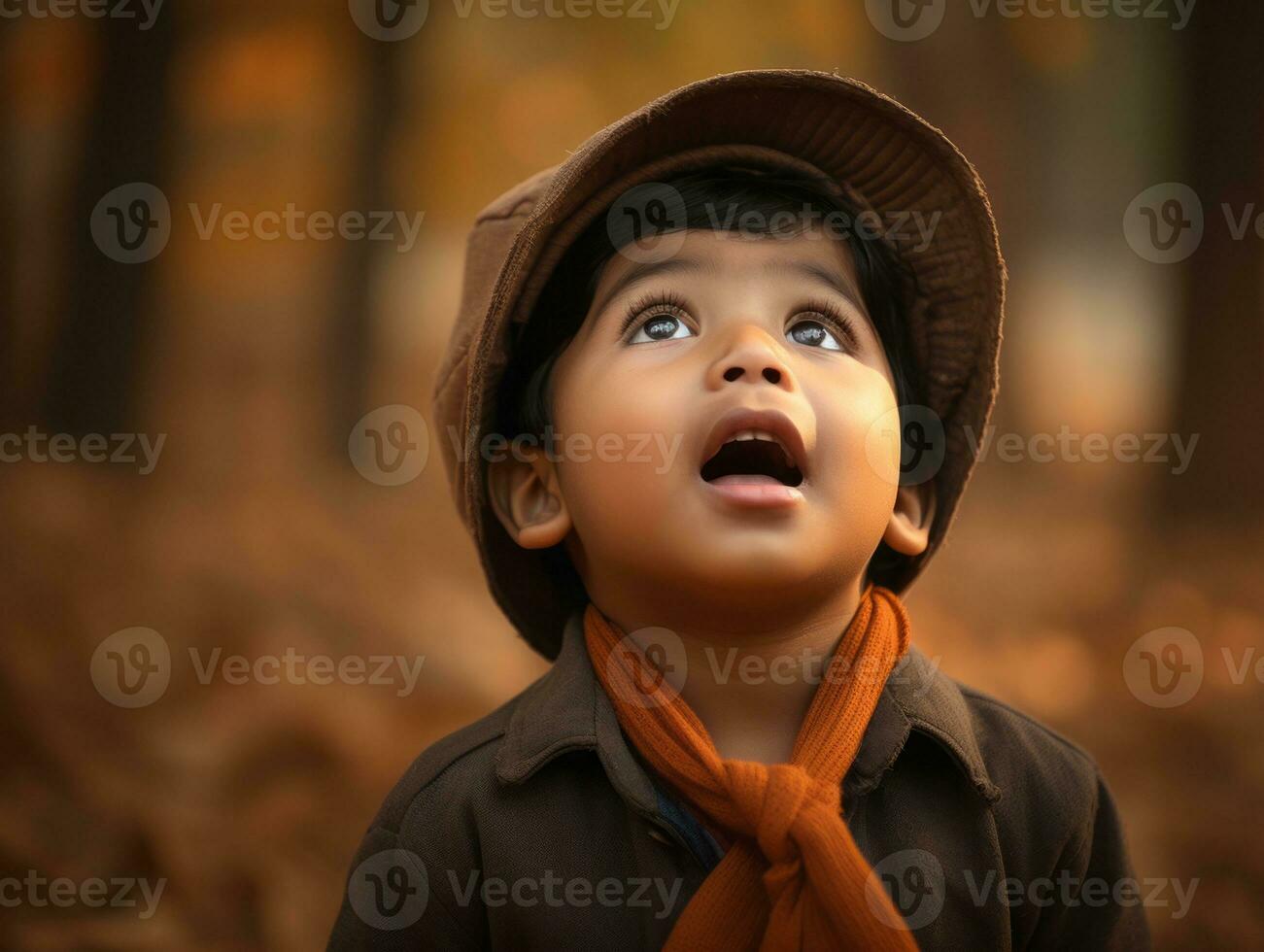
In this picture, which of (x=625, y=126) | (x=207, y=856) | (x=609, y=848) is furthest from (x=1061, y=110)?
(x=207, y=856)

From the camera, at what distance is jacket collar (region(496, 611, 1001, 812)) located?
3.31ft

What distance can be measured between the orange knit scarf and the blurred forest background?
2.80 feet

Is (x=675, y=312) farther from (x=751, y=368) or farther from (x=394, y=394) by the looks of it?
(x=394, y=394)

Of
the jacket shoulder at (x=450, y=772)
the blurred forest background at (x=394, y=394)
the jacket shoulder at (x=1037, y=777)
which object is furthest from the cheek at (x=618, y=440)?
the blurred forest background at (x=394, y=394)

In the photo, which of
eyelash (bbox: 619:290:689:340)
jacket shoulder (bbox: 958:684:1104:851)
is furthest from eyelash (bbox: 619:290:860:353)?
jacket shoulder (bbox: 958:684:1104:851)

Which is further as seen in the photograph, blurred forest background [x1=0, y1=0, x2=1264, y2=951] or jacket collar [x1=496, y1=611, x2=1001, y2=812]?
blurred forest background [x1=0, y1=0, x2=1264, y2=951]

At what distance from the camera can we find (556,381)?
3.67ft

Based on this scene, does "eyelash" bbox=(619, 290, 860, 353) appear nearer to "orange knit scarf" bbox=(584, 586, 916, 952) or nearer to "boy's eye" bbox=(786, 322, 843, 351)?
"boy's eye" bbox=(786, 322, 843, 351)

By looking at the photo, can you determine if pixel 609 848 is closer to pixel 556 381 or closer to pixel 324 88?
pixel 556 381

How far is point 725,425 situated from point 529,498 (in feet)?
0.96

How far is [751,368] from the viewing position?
0.96 metres

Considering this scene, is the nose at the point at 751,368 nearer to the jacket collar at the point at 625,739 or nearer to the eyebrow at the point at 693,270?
the eyebrow at the point at 693,270

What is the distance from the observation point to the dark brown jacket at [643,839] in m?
0.99

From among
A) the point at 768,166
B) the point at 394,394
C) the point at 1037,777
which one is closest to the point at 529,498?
the point at 768,166
